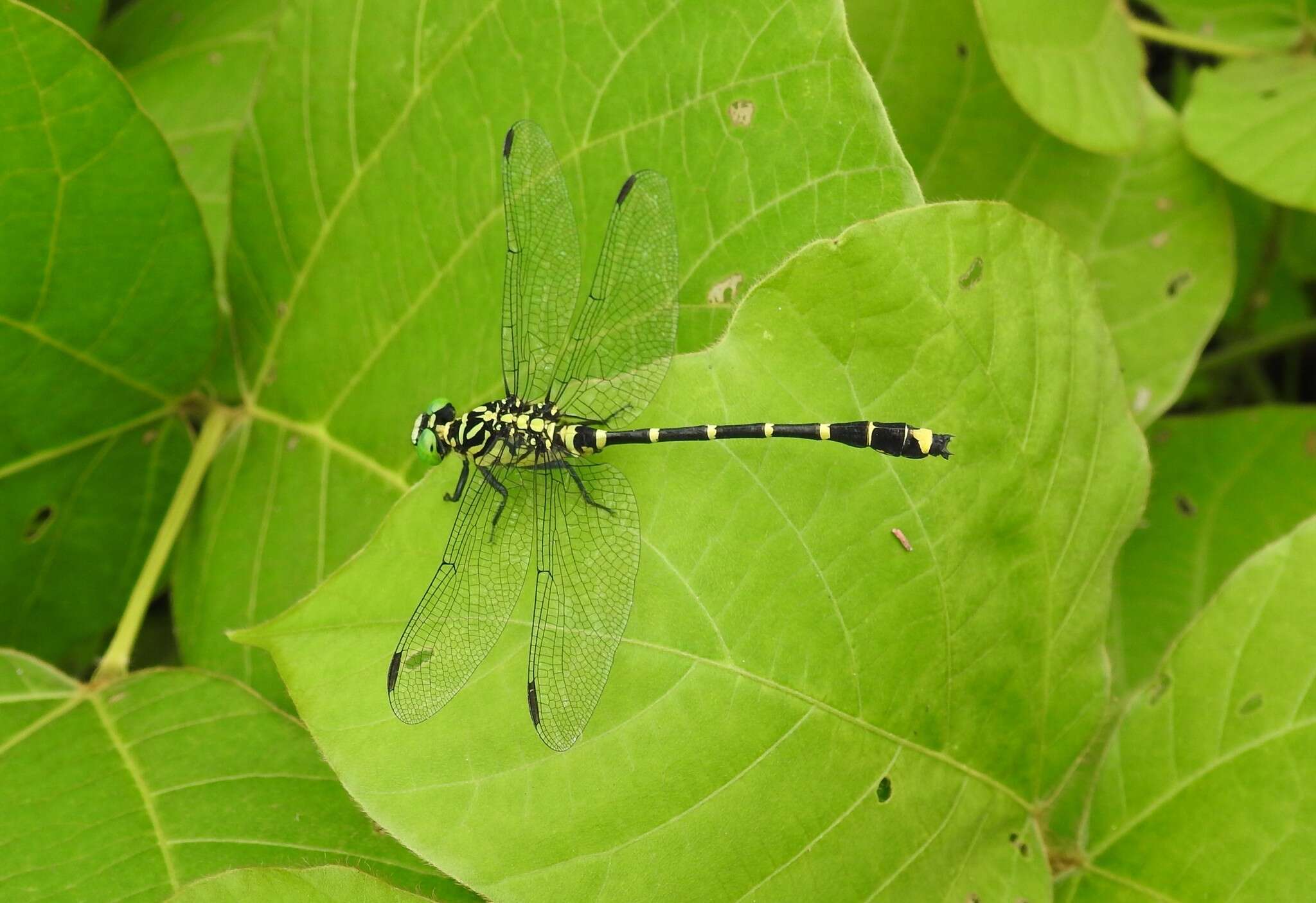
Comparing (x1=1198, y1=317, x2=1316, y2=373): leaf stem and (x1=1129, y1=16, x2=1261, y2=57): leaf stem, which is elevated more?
(x1=1129, y1=16, x2=1261, y2=57): leaf stem

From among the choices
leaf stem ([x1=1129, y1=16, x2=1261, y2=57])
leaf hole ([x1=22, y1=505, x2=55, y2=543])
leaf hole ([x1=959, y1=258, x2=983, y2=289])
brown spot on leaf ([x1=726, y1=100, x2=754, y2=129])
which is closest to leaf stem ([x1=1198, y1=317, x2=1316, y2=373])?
leaf stem ([x1=1129, y1=16, x2=1261, y2=57])

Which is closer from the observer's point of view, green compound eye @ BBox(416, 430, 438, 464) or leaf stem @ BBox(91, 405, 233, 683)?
green compound eye @ BBox(416, 430, 438, 464)

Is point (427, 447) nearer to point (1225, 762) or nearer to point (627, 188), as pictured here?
point (627, 188)

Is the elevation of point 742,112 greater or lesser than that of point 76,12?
lesser

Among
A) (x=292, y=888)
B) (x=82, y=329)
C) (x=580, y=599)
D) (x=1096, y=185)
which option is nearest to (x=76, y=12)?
(x=82, y=329)

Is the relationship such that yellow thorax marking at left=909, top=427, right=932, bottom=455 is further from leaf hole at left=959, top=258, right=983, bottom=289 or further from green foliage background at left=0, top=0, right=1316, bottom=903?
leaf hole at left=959, top=258, right=983, bottom=289

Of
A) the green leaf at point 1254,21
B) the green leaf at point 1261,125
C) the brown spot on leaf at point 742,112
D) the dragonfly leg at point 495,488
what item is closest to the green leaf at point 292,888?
the dragonfly leg at point 495,488

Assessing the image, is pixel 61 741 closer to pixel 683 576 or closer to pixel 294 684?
pixel 294 684

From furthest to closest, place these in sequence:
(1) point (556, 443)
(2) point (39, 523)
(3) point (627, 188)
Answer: (2) point (39, 523) < (1) point (556, 443) < (3) point (627, 188)
